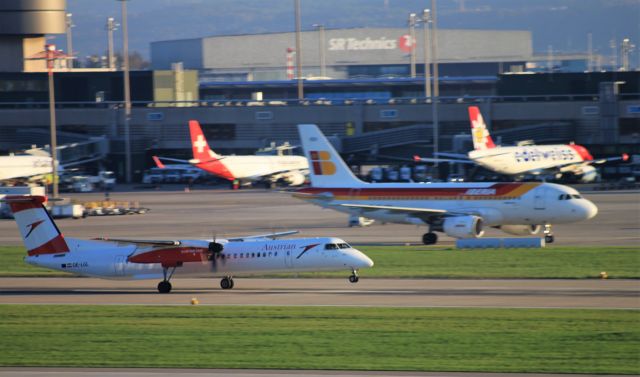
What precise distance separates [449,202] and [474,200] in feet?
4.88

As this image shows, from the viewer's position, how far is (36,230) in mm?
45719

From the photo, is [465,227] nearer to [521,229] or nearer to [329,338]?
[521,229]

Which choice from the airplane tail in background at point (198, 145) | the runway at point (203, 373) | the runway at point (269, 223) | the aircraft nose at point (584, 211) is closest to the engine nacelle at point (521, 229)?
the runway at point (269, 223)

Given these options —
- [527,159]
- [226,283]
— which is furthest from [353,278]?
[527,159]

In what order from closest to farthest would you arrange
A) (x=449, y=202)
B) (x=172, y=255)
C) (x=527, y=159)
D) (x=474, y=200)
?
(x=172, y=255) < (x=474, y=200) < (x=449, y=202) < (x=527, y=159)

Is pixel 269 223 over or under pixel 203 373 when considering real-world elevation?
over

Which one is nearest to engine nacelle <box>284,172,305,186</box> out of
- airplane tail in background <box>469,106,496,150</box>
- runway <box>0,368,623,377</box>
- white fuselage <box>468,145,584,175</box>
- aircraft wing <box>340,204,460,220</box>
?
airplane tail in background <box>469,106,496,150</box>

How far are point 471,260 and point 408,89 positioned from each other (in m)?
119

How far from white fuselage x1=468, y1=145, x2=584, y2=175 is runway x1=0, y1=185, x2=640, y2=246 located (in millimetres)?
10701

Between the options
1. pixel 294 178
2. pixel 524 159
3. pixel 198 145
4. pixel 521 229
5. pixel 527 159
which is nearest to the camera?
pixel 521 229

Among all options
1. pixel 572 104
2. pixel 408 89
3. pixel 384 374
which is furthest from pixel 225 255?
pixel 408 89

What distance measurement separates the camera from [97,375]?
29.0 m

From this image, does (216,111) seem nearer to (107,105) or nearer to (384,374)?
(107,105)

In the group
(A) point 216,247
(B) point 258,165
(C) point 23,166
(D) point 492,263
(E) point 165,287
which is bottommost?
(E) point 165,287
